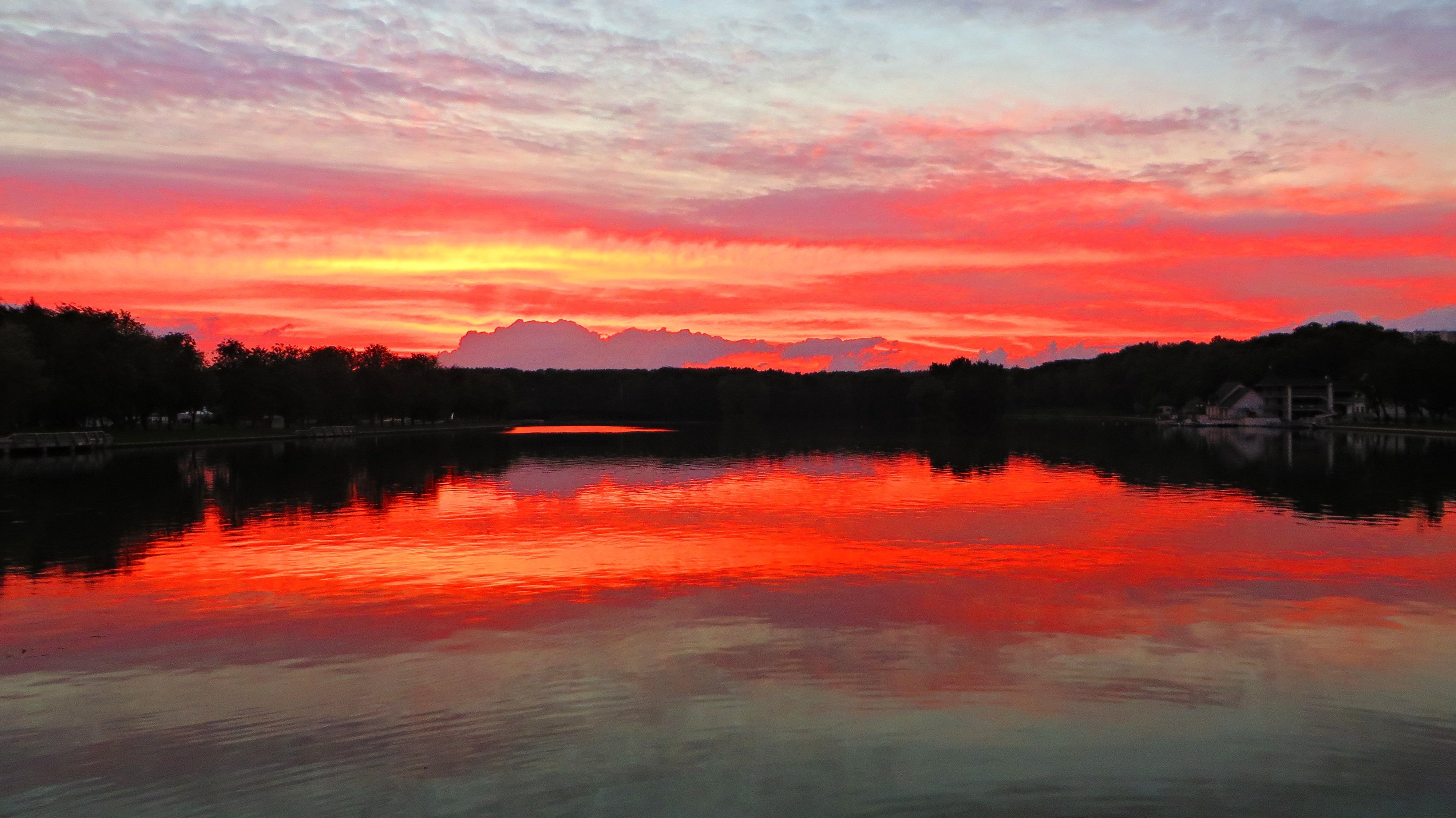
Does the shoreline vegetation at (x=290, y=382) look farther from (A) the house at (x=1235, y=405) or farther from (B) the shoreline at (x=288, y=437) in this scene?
(A) the house at (x=1235, y=405)

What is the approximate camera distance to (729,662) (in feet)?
46.4

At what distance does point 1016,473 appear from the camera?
50.8 metres

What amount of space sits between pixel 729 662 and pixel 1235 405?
568 ft

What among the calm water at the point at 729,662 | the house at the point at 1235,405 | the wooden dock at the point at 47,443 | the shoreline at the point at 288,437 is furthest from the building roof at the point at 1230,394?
the wooden dock at the point at 47,443

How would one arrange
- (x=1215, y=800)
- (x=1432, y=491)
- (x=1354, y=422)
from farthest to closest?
(x=1354, y=422) < (x=1432, y=491) < (x=1215, y=800)

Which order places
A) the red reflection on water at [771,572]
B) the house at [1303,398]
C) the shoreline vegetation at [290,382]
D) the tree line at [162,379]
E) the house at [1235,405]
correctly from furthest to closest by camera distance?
the house at [1303,398] → the house at [1235,405] → the shoreline vegetation at [290,382] → the tree line at [162,379] → the red reflection on water at [771,572]

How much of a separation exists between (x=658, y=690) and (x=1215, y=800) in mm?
6121

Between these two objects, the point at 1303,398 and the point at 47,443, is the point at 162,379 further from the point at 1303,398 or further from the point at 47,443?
the point at 1303,398

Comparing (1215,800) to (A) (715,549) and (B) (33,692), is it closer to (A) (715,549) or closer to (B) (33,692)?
(B) (33,692)

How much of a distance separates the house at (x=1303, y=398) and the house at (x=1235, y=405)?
6.45 ft

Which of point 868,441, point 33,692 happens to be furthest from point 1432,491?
point 868,441

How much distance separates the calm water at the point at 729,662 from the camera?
385 inches

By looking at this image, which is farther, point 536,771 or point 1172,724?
point 1172,724

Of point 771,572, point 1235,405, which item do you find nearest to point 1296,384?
point 1235,405
